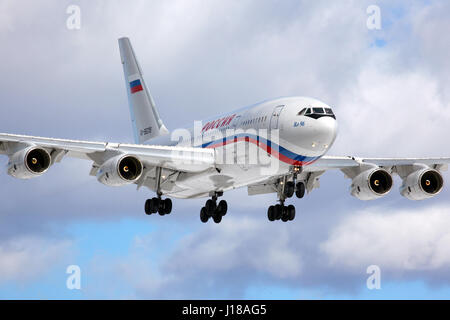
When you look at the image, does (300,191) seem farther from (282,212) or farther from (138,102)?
(138,102)

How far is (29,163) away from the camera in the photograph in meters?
47.2

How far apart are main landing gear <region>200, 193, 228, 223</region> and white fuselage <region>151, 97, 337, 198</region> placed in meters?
2.29

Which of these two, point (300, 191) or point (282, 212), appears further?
point (282, 212)

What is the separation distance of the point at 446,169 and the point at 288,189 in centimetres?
1660

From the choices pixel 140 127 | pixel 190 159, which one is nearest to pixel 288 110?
pixel 190 159

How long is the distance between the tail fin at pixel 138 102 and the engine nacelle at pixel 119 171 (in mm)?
18661

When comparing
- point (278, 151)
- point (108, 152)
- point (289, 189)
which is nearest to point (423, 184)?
point (289, 189)

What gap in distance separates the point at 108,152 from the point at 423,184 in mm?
22577

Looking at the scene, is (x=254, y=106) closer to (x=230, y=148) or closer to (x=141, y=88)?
(x=230, y=148)

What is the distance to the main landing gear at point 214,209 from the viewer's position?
56906mm

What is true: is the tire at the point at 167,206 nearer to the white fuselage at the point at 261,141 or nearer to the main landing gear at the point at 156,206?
the main landing gear at the point at 156,206

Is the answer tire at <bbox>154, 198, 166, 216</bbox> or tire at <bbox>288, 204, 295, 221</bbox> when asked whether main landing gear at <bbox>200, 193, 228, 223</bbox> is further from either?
tire at <bbox>288, 204, 295, 221</bbox>

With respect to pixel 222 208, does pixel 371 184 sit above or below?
above

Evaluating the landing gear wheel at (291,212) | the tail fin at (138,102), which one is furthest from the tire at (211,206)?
the tail fin at (138,102)
